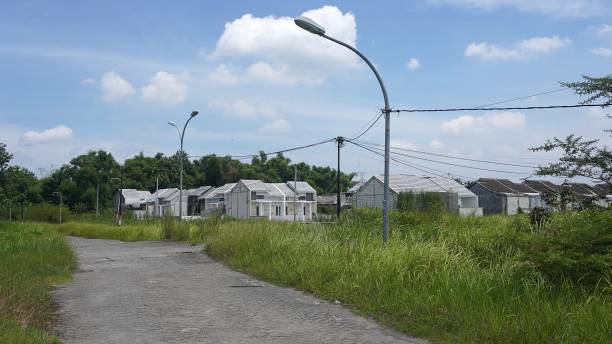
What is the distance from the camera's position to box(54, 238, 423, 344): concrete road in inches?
304

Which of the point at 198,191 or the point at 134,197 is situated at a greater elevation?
the point at 198,191

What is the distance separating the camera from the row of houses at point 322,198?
62303 millimetres

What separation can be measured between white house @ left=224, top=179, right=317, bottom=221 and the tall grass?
53529mm

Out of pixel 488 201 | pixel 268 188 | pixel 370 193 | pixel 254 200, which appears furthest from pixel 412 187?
pixel 254 200

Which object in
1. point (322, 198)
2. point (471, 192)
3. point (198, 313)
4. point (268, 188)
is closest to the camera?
point (198, 313)

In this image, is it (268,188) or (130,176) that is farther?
(130,176)

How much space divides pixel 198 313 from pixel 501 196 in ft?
194

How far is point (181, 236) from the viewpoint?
30.1 meters

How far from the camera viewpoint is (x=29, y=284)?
11.2 meters

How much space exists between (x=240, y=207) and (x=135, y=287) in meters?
60.3

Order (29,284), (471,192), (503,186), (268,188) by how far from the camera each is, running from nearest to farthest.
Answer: (29,284) < (471,192) < (503,186) < (268,188)

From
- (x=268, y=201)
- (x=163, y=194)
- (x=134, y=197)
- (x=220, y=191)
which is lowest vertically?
(x=268, y=201)

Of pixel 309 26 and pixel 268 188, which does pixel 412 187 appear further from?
pixel 309 26

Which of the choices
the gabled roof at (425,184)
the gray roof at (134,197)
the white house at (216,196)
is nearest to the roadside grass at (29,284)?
the gabled roof at (425,184)
